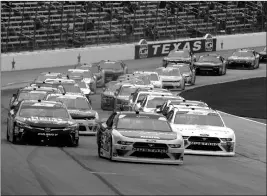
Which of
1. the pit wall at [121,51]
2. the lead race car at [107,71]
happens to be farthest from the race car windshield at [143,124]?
the pit wall at [121,51]

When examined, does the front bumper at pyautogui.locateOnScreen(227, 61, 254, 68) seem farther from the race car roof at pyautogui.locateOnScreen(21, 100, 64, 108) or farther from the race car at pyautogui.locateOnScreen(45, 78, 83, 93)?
the race car roof at pyautogui.locateOnScreen(21, 100, 64, 108)

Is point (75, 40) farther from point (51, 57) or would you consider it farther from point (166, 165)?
point (166, 165)

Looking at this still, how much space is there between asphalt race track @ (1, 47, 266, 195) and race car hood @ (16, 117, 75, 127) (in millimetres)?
639

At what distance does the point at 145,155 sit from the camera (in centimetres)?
1977

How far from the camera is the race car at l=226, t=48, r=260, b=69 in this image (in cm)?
6325

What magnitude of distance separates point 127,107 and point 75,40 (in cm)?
2809

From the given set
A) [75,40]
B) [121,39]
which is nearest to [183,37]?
[121,39]

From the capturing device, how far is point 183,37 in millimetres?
72438

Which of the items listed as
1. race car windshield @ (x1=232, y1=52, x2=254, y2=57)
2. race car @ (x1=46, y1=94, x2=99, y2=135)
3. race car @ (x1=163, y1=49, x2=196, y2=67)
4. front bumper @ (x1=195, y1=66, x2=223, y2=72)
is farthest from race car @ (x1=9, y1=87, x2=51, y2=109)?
race car windshield @ (x1=232, y1=52, x2=254, y2=57)

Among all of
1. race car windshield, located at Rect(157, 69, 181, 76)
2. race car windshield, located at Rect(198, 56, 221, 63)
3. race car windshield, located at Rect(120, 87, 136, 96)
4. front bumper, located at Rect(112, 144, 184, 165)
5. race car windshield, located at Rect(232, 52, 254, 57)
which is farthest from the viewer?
race car windshield, located at Rect(232, 52, 254, 57)

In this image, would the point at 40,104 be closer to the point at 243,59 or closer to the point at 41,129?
the point at 41,129

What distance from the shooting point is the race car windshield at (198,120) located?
23.4 meters

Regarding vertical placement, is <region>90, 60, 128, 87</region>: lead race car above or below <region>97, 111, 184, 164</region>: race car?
below

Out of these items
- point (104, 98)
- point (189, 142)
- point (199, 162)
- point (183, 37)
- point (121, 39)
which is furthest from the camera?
point (183, 37)
